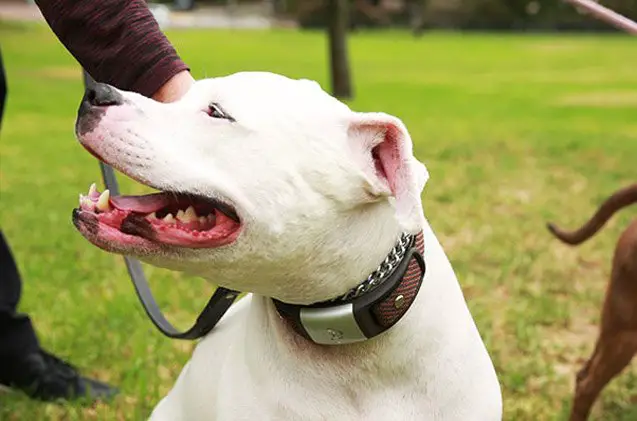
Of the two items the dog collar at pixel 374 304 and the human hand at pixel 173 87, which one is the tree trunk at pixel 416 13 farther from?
the dog collar at pixel 374 304

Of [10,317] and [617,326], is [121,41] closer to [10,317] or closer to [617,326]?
[10,317]

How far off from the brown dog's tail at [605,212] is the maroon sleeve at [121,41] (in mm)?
1736

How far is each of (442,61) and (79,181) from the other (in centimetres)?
1878

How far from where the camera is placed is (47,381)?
360 centimetres

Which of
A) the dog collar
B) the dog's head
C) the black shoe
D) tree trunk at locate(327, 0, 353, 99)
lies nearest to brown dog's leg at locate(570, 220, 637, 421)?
the dog collar

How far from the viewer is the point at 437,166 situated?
8.97m

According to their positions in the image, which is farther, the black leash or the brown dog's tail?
the brown dog's tail

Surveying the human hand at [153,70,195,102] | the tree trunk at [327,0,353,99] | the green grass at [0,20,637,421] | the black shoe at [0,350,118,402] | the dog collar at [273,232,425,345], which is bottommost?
the tree trunk at [327,0,353,99]

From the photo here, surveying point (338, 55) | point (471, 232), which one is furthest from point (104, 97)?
point (338, 55)

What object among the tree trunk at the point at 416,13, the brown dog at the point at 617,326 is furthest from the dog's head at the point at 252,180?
the tree trunk at the point at 416,13

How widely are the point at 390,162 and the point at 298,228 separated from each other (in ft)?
0.72

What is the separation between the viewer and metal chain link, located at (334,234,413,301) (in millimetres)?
1889

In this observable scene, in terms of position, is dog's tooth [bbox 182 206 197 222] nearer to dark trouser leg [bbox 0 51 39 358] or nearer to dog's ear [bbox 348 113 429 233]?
dog's ear [bbox 348 113 429 233]

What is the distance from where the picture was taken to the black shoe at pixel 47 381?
3.59 metres
